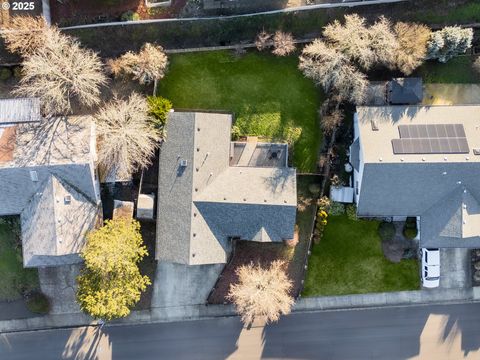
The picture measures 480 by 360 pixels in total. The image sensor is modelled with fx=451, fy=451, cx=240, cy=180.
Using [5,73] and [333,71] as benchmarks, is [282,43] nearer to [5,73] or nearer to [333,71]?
[333,71]

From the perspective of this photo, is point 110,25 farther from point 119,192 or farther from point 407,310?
point 407,310

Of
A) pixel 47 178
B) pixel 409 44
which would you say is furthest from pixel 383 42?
pixel 47 178

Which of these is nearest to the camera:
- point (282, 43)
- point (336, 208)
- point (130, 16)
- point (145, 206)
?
point (282, 43)

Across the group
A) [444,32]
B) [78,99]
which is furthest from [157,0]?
[444,32]

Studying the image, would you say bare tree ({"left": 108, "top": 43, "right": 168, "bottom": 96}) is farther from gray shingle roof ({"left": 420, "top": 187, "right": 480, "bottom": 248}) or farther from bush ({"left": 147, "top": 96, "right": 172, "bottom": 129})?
gray shingle roof ({"left": 420, "top": 187, "right": 480, "bottom": 248})

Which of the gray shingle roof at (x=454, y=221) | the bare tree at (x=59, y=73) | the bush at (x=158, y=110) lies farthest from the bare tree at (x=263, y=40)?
the gray shingle roof at (x=454, y=221)

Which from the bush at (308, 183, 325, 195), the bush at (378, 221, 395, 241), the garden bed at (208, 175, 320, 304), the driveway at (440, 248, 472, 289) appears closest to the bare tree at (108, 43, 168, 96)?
the garden bed at (208, 175, 320, 304)
